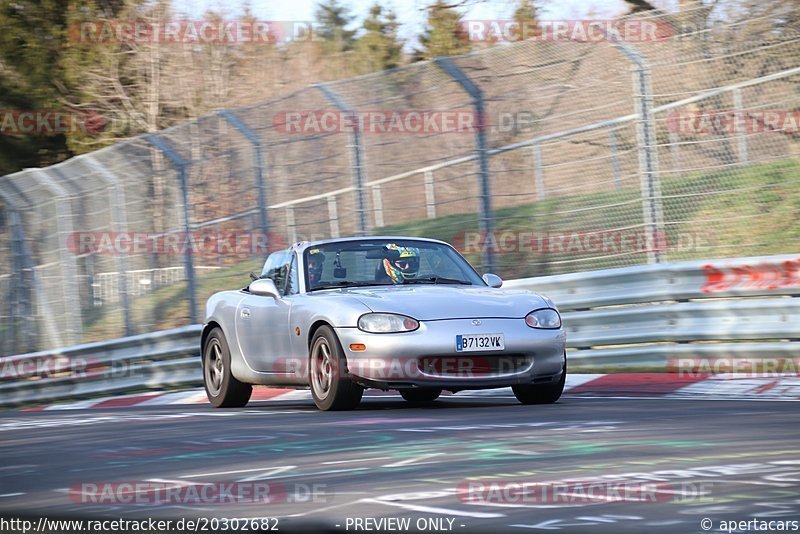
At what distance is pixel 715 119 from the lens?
13305 millimetres

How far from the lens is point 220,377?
1114 centimetres

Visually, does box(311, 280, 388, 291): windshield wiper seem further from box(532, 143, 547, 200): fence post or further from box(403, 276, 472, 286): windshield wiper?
box(532, 143, 547, 200): fence post

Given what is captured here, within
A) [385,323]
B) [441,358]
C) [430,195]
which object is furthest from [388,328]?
[430,195]

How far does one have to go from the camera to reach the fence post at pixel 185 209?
50.8 ft

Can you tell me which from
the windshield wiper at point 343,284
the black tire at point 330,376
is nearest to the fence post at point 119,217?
the windshield wiper at point 343,284

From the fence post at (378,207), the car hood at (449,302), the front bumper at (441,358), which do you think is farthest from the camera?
the fence post at (378,207)

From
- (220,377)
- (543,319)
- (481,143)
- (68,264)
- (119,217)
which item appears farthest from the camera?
(68,264)

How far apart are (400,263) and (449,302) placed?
1.16m

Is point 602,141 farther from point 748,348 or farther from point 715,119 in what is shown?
point 748,348

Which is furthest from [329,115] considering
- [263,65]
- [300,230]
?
[263,65]

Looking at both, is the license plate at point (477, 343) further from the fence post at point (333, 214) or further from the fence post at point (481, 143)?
the fence post at point (333, 214)

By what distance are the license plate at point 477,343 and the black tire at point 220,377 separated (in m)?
2.70

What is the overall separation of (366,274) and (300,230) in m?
6.04

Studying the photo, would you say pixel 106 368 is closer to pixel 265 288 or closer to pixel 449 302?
pixel 265 288
